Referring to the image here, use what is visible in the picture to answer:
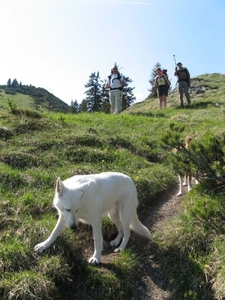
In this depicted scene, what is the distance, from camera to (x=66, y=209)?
532cm

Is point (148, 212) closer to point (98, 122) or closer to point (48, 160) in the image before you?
point (48, 160)

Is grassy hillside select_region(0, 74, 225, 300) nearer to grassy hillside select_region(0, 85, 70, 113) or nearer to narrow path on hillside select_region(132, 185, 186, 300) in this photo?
narrow path on hillside select_region(132, 185, 186, 300)

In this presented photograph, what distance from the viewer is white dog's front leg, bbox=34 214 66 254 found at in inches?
224

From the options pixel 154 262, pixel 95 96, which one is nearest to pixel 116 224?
pixel 154 262

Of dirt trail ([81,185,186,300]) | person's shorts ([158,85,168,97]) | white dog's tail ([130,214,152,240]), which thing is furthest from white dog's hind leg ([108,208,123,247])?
person's shorts ([158,85,168,97])

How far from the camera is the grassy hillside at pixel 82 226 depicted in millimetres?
5340

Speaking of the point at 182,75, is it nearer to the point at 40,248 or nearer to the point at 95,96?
the point at 40,248

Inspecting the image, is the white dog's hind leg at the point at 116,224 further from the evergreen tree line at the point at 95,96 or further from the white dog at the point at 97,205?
the evergreen tree line at the point at 95,96

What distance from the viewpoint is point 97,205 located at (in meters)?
5.90

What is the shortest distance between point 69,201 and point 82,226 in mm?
1724

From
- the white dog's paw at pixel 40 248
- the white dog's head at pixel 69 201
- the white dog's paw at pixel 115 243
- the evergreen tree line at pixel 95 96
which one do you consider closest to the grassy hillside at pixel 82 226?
the white dog's paw at pixel 40 248

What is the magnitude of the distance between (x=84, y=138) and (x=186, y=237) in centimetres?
564

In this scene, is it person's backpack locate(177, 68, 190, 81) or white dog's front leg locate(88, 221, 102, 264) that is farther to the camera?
person's backpack locate(177, 68, 190, 81)

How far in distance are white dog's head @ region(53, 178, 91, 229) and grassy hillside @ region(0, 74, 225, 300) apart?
78 cm
